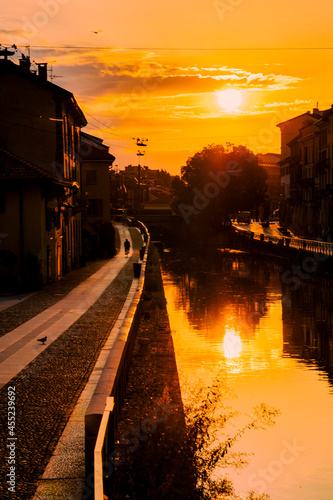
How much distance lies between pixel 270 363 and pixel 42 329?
306 inches

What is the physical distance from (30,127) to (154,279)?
11.6 meters

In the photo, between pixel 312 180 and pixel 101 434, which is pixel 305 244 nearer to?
pixel 312 180

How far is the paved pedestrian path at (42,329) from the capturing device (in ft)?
49.8

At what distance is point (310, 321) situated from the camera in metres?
31.3

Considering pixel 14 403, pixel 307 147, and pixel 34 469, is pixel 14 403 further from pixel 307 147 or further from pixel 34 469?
pixel 307 147

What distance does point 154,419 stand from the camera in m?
13.1

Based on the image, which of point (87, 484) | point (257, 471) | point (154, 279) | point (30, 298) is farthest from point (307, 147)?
point (87, 484)

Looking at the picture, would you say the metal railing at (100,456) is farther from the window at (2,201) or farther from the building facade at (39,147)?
the window at (2,201)

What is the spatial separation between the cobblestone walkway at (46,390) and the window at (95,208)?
1482 inches

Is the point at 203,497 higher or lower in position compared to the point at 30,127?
lower

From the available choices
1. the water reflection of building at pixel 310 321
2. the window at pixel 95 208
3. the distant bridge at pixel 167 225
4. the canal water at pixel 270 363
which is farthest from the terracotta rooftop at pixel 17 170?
the distant bridge at pixel 167 225

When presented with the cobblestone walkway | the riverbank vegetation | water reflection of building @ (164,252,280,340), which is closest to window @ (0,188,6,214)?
the cobblestone walkway

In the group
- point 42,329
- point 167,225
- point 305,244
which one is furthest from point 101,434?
point 167,225

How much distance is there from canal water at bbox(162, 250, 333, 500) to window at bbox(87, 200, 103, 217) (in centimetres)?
1496
